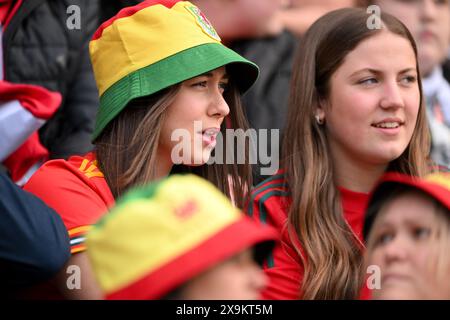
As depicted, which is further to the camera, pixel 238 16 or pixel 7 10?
pixel 238 16

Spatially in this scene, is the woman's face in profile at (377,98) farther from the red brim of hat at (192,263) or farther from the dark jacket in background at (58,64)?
the red brim of hat at (192,263)

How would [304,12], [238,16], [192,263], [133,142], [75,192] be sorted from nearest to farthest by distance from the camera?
[192,263] → [75,192] → [133,142] → [238,16] → [304,12]

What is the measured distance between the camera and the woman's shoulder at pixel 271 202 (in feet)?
10.4

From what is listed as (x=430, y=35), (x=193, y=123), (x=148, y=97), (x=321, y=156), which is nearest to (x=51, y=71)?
(x=148, y=97)

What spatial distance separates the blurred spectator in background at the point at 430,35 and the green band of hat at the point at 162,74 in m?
1.48

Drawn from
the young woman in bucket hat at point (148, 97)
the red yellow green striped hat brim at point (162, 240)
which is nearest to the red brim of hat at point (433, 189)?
the red yellow green striped hat brim at point (162, 240)

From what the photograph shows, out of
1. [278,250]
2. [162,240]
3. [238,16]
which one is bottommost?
[278,250]

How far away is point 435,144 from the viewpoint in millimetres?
4059

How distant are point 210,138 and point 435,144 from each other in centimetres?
134

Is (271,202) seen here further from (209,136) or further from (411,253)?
(411,253)

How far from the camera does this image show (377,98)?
317 cm

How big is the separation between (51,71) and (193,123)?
86cm

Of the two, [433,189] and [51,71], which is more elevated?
[51,71]
